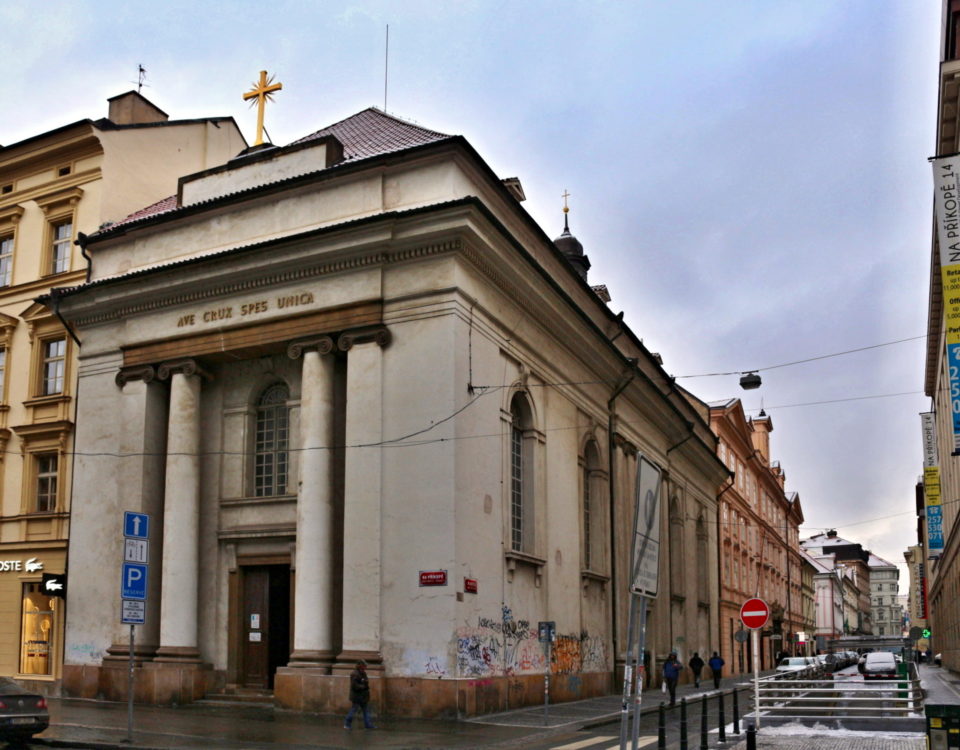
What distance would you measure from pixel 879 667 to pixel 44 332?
35018 millimetres

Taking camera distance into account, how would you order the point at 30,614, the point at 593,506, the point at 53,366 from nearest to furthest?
the point at 30,614, the point at 53,366, the point at 593,506

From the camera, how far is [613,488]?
3472 cm

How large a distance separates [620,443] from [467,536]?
14.4 meters

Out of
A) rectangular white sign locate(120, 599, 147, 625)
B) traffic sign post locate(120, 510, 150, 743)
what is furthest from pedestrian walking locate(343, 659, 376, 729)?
rectangular white sign locate(120, 599, 147, 625)

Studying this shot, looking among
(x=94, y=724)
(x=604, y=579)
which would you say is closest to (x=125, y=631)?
(x=94, y=724)

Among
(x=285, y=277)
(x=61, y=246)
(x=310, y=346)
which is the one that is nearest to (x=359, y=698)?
(x=310, y=346)

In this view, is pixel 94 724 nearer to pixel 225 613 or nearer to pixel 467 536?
pixel 225 613

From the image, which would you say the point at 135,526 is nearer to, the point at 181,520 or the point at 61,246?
the point at 181,520

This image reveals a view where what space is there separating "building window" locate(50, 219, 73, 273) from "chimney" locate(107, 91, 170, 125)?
4302 millimetres

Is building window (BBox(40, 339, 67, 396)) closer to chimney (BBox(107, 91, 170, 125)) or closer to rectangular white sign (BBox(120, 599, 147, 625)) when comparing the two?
chimney (BBox(107, 91, 170, 125))

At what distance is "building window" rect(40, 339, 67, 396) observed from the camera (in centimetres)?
3000

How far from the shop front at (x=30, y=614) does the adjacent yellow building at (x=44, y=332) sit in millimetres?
28

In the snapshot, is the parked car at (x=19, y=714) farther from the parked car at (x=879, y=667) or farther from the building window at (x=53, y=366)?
the parked car at (x=879, y=667)

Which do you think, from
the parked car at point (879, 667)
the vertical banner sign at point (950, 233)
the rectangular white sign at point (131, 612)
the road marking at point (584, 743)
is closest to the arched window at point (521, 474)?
the road marking at point (584, 743)
